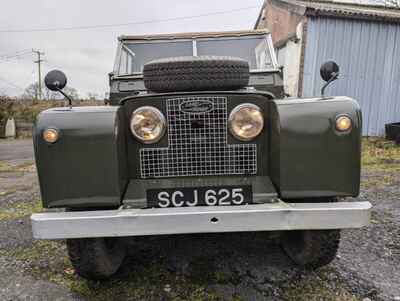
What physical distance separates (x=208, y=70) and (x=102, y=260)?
4.91ft

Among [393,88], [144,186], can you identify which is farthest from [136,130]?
[393,88]

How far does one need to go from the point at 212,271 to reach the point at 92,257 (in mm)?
918

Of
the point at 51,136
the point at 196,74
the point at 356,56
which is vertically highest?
the point at 356,56

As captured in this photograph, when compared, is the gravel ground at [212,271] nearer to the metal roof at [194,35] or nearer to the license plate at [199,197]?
the license plate at [199,197]

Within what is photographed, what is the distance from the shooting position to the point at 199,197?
2.17m

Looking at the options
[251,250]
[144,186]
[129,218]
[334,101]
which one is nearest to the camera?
[129,218]

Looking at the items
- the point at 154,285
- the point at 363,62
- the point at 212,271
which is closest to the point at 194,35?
the point at 212,271

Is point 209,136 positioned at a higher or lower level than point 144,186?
higher

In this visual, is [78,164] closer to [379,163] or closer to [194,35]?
[194,35]

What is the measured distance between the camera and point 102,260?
2.32 m

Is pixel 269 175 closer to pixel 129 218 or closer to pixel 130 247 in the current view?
pixel 129 218

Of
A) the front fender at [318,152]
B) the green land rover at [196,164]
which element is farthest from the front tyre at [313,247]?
the front fender at [318,152]

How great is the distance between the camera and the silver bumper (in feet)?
6.09

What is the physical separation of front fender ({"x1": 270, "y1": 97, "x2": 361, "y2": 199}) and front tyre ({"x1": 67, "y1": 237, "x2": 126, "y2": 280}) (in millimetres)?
1296
